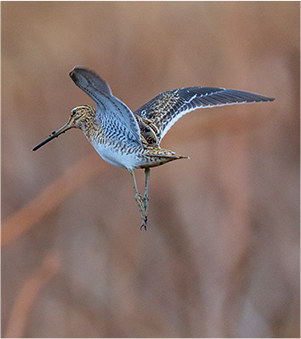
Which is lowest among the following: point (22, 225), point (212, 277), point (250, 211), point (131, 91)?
point (212, 277)

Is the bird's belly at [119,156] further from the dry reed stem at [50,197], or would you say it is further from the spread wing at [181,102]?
the dry reed stem at [50,197]

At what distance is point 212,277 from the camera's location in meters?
3.21

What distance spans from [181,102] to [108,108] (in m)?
0.35

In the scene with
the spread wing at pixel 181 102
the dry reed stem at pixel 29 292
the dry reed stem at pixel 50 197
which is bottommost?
the dry reed stem at pixel 29 292

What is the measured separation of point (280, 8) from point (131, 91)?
112cm

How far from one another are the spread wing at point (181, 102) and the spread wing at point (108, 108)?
0.16m

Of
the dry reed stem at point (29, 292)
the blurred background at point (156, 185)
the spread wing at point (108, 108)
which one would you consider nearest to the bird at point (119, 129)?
the spread wing at point (108, 108)

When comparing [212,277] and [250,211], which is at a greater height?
[250,211]

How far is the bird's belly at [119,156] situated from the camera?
91 centimetres

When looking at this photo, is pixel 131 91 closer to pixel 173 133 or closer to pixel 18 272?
pixel 173 133

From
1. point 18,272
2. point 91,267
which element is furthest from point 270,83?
point 18,272

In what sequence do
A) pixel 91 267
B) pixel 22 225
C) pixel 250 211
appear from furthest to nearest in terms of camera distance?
pixel 250 211, pixel 91 267, pixel 22 225

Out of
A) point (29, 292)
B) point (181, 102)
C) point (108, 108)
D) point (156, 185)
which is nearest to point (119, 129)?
point (108, 108)

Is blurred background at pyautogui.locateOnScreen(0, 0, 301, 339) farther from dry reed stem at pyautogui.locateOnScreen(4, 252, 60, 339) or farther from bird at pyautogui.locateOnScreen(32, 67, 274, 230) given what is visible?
bird at pyautogui.locateOnScreen(32, 67, 274, 230)
